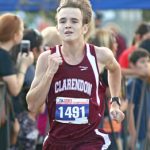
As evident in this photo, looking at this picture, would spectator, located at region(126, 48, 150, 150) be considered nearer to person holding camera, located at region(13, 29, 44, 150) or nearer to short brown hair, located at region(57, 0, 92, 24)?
person holding camera, located at region(13, 29, 44, 150)

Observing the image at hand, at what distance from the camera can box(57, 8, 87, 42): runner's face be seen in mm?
5516

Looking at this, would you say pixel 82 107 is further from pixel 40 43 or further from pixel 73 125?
pixel 40 43

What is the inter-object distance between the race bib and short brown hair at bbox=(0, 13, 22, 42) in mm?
2265

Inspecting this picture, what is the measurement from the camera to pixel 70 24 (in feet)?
18.2

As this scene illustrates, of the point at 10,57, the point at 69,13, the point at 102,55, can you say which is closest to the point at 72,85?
the point at 102,55

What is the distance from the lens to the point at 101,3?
1340 cm

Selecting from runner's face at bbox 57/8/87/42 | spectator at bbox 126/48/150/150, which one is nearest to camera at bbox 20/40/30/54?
spectator at bbox 126/48/150/150

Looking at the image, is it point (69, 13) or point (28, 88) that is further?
point (28, 88)

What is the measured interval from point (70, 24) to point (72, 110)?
66cm

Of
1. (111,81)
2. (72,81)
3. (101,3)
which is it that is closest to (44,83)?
(72,81)

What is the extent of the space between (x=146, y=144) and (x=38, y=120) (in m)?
1.53

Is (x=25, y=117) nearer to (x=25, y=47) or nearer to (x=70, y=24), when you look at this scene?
(x=25, y=47)

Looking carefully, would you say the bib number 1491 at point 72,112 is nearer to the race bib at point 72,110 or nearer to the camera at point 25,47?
the race bib at point 72,110

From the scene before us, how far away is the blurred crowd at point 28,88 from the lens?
759 cm
